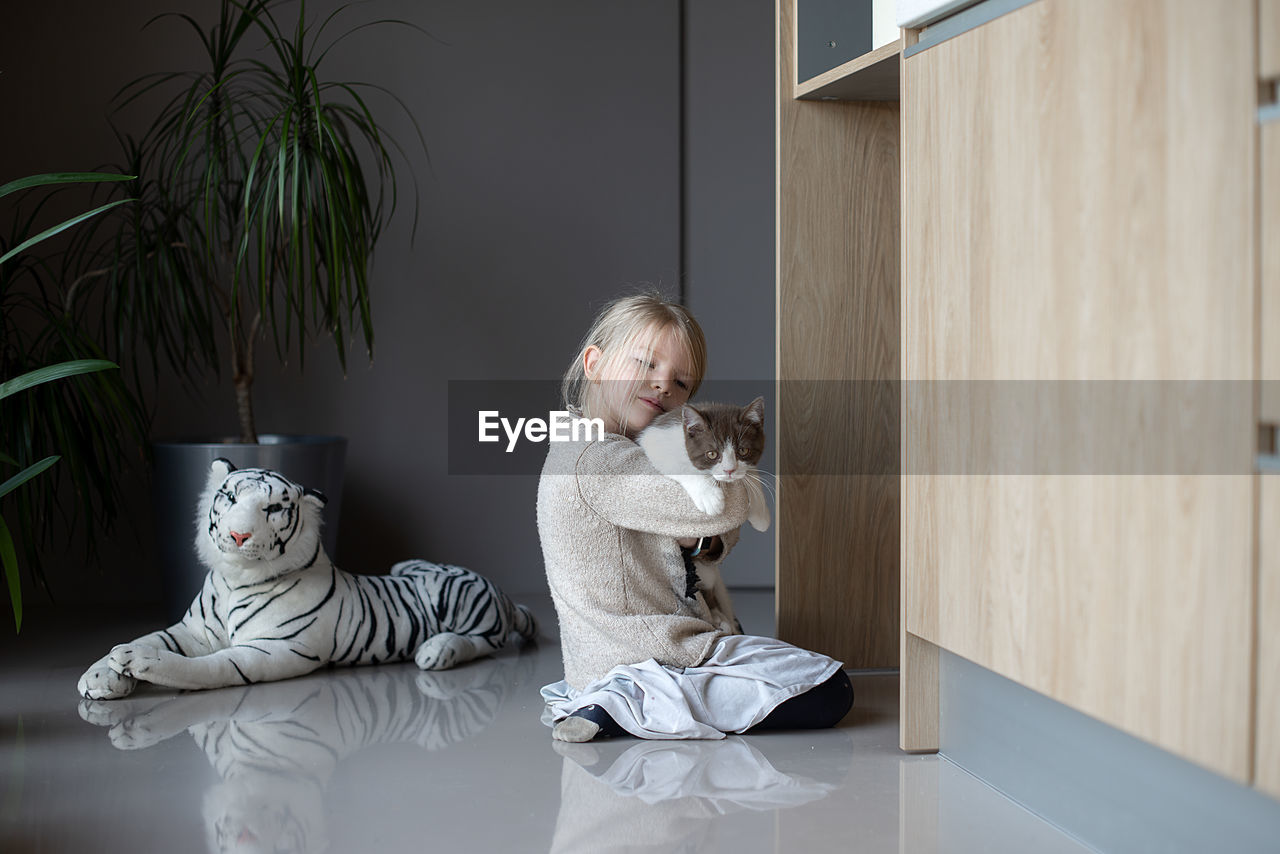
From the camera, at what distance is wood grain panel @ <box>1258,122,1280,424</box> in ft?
3.18

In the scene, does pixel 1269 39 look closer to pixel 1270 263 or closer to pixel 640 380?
pixel 1270 263

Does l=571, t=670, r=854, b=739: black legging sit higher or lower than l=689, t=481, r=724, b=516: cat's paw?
lower

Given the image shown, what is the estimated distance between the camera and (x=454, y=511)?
2982 millimetres

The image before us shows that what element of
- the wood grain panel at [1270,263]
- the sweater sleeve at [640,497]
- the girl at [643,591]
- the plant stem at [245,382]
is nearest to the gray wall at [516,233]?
the plant stem at [245,382]

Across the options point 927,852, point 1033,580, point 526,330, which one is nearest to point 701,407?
point 1033,580

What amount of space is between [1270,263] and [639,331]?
42.9 inches

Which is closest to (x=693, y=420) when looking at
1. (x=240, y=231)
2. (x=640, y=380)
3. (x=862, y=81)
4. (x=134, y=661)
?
(x=640, y=380)

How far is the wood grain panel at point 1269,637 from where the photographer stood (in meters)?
0.98

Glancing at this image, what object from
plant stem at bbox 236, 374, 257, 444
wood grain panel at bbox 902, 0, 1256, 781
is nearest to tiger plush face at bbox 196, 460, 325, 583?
plant stem at bbox 236, 374, 257, 444

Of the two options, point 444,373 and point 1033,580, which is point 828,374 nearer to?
point 1033,580

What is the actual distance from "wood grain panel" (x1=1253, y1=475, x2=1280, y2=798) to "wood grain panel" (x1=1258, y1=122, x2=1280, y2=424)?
80 millimetres

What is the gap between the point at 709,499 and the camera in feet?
5.75

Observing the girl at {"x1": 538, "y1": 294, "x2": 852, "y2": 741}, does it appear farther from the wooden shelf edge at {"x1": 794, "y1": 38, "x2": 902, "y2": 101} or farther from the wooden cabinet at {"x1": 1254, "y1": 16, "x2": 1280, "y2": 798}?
the wooden cabinet at {"x1": 1254, "y1": 16, "x2": 1280, "y2": 798}

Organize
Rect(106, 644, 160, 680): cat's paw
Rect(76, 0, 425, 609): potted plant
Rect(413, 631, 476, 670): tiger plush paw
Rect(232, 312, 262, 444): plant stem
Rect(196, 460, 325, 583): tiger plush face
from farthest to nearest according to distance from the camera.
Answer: Rect(232, 312, 262, 444): plant stem < Rect(76, 0, 425, 609): potted plant < Rect(413, 631, 476, 670): tiger plush paw < Rect(196, 460, 325, 583): tiger plush face < Rect(106, 644, 160, 680): cat's paw
